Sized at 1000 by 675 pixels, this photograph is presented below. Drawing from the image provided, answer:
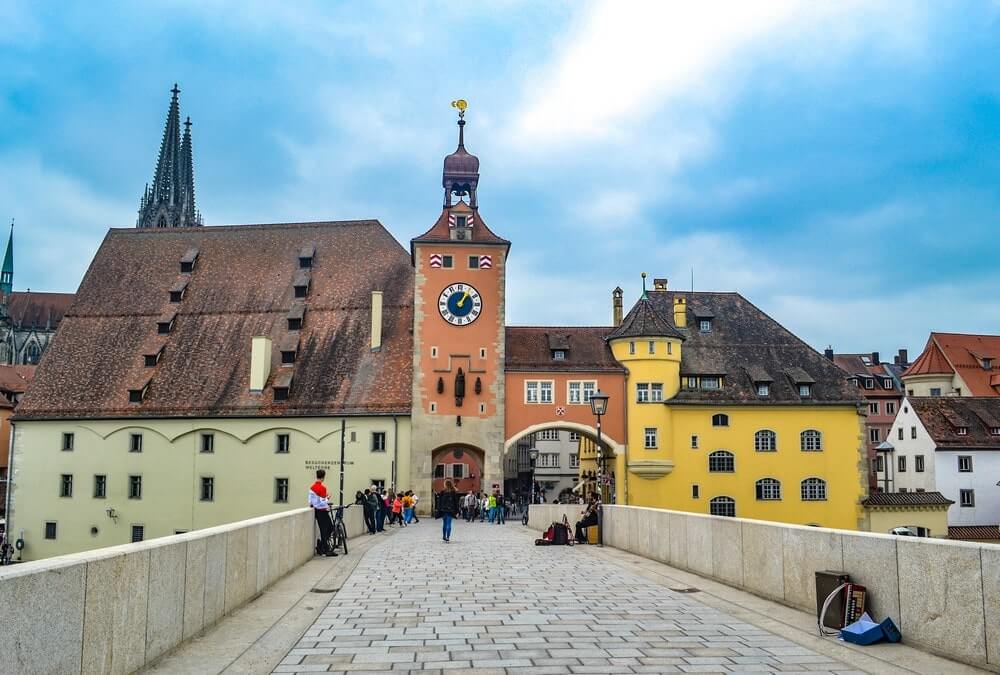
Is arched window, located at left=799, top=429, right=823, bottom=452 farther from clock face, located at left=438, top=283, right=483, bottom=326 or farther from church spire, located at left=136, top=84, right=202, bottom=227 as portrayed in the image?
church spire, located at left=136, top=84, right=202, bottom=227

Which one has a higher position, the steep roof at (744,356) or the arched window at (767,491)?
the steep roof at (744,356)

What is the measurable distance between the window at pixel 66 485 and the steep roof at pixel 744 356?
114 ft

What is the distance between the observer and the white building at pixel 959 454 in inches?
2566

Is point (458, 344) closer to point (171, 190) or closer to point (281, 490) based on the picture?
point (281, 490)

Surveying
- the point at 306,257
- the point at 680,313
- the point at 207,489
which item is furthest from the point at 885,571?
the point at 306,257

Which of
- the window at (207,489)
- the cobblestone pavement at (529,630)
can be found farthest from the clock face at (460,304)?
the cobblestone pavement at (529,630)

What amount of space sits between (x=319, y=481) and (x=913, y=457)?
5909 centimetres

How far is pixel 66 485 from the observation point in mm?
56438

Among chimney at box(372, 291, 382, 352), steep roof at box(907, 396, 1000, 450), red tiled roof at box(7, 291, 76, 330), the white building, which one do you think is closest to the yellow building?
the white building

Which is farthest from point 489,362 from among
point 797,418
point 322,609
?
point 322,609

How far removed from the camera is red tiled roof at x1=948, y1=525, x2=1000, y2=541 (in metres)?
58.7

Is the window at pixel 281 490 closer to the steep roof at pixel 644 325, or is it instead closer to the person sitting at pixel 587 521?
the steep roof at pixel 644 325

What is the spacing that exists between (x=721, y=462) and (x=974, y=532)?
677 inches

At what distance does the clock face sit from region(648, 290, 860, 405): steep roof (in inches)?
465
